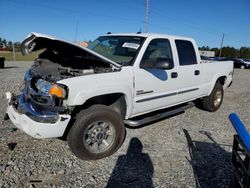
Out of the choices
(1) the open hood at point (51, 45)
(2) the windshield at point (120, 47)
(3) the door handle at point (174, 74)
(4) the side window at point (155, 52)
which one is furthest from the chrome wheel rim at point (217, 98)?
(1) the open hood at point (51, 45)

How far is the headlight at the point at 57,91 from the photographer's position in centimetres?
275

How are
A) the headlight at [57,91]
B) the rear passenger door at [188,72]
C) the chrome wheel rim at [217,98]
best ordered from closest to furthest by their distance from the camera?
the headlight at [57,91], the rear passenger door at [188,72], the chrome wheel rim at [217,98]

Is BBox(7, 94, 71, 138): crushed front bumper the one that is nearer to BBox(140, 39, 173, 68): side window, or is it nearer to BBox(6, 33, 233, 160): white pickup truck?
BBox(6, 33, 233, 160): white pickup truck

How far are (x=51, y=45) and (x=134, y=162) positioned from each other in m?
2.23

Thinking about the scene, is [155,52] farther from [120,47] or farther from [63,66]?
[63,66]


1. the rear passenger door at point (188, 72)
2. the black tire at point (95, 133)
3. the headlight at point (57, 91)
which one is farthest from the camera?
the rear passenger door at point (188, 72)

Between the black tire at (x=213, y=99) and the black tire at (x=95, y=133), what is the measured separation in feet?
10.4

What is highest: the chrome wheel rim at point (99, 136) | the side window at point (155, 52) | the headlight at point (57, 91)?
the side window at point (155, 52)

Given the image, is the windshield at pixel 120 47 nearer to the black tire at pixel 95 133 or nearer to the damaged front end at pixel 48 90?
the damaged front end at pixel 48 90

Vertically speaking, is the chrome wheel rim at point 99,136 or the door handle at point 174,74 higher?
the door handle at point 174,74

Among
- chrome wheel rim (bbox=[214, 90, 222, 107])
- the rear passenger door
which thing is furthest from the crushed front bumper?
chrome wheel rim (bbox=[214, 90, 222, 107])

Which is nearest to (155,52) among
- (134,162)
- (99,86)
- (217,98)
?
(99,86)

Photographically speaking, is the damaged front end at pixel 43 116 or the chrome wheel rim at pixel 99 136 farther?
the chrome wheel rim at pixel 99 136

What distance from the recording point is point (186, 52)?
465 centimetres
